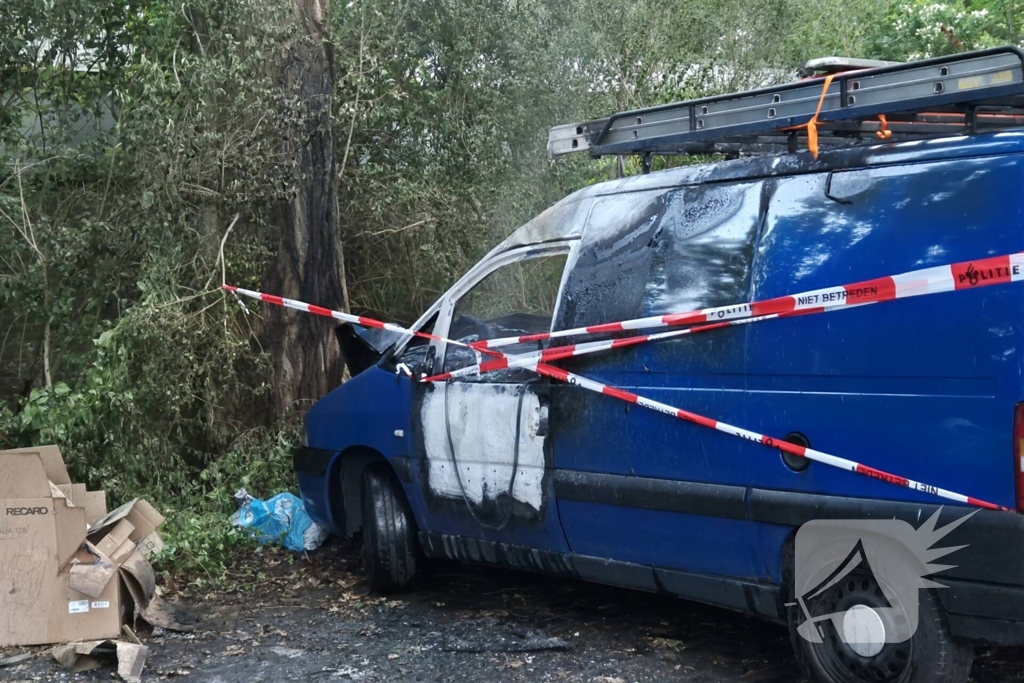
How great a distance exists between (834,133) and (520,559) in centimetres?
242

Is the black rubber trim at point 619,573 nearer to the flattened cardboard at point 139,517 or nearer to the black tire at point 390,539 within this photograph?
the black tire at point 390,539

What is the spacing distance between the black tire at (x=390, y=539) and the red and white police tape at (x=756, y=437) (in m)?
1.44

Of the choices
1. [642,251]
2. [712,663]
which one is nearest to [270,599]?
[712,663]

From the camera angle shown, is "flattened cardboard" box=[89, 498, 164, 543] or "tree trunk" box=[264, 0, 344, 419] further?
"tree trunk" box=[264, 0, 344, 419]

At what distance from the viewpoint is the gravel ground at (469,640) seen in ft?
15.5

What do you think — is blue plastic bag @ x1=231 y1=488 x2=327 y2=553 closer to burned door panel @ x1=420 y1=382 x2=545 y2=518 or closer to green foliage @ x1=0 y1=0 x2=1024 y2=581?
green foliage @ x1=0 y1=0 x2=1024 y2=581

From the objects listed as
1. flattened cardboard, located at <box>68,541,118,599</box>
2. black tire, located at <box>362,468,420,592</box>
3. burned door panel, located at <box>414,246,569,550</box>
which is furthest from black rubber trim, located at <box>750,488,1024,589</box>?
flattened cardboard, located at <box>68,541,118,599</box>

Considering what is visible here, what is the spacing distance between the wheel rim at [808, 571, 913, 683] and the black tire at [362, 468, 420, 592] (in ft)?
8.15

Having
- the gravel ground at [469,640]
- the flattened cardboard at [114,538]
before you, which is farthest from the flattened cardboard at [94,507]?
the gravel ground at [469,640]

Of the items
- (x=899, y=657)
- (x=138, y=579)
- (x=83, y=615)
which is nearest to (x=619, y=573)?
(x=899, y=657)

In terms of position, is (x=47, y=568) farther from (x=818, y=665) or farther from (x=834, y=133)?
(x=834, y=133)

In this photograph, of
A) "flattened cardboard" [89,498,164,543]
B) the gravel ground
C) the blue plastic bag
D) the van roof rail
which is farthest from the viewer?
the blue plastic bag

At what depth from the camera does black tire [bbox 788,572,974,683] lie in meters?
3.76

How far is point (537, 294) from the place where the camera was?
5.42 m
